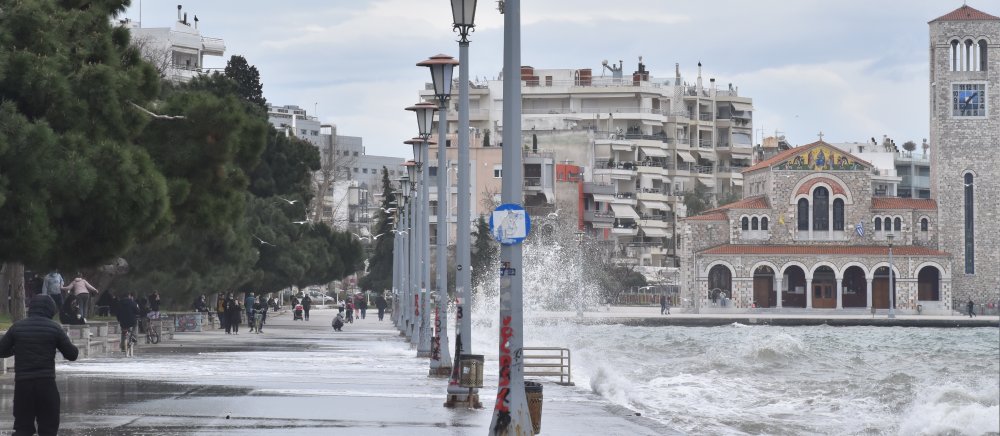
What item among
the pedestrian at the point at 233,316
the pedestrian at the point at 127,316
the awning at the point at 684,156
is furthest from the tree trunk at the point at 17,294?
the awning at the point at 684,156

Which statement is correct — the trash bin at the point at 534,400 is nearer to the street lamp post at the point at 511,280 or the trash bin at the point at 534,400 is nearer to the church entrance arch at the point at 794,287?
the street lamp post at the point at 511,280

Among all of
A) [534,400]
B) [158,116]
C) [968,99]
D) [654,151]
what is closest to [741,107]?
[654,151]

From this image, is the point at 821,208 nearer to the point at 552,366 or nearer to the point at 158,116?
the point at 552,366

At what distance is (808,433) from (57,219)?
13504mm

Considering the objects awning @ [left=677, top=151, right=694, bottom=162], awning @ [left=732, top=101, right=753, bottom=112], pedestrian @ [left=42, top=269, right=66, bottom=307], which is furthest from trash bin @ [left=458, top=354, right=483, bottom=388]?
awning @ [left=732, top=101, right=753, bottom=112]

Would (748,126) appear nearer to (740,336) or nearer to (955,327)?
(955,327)

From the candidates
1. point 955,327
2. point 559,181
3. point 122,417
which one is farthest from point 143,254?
point 559,181

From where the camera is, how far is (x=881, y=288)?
109812mm

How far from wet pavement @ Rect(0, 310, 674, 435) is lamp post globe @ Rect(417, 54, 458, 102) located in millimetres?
5091

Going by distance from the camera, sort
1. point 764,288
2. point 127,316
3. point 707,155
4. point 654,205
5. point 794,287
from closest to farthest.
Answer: point 127,316 → point 764,288 → point 794,287 → point 654,205 → point 707,155

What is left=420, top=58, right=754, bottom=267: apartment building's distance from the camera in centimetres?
13288

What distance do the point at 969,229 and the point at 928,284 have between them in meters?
5.08

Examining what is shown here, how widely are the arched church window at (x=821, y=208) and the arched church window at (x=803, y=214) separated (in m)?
0.56

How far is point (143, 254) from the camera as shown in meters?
44.9
